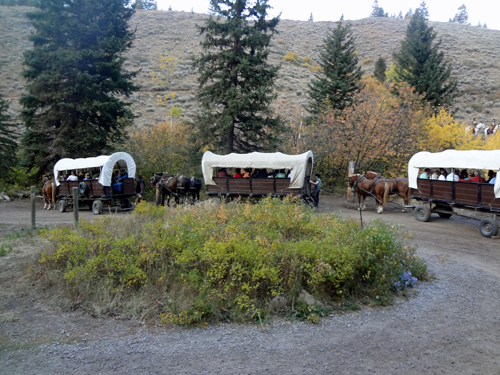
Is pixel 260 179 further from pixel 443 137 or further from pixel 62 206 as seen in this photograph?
pixel 443 137

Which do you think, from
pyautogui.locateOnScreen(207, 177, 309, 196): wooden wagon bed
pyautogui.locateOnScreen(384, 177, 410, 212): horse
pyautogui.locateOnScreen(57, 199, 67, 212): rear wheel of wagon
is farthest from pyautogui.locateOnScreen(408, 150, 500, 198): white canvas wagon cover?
pyautogui.locateOnScreen(57, 199, 67, 212): rear wheel of wagon

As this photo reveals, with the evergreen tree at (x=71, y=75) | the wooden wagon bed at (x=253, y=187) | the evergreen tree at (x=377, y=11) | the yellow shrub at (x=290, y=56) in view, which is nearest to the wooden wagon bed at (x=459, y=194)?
the wooden wagon bed at (x=253, y=187)

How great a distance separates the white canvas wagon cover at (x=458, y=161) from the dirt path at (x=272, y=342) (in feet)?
20.1

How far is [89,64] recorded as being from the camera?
→ 2408 cm

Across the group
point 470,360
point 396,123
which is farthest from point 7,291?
point 396,123

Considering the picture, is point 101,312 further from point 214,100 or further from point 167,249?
point 214,100

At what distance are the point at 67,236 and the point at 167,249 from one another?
6.53ft

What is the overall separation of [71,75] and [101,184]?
10831 mm

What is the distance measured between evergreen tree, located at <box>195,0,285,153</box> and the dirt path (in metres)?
16.6

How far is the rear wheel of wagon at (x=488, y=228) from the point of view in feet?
38.7

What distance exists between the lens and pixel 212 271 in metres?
5.88

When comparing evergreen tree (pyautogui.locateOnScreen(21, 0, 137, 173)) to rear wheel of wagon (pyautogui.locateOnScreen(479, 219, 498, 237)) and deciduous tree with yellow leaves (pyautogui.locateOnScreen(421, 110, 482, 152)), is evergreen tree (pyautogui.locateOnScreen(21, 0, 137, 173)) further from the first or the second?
deciduous tree with yellow leaves (pyautogui.locateOnScreen(421, 110, 482, 152))

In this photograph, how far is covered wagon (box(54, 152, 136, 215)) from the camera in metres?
16.6

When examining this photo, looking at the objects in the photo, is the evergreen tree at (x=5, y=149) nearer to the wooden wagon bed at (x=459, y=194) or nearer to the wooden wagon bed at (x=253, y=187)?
the wooden wagon bed at (x=253, y=187)
